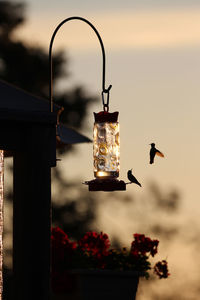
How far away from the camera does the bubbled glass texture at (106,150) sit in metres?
6.25

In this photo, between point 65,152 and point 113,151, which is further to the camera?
point 65,152

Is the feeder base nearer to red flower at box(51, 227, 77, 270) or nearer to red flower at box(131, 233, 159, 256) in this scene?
red flower at box(131, 233, 159, 256)

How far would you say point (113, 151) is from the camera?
20.7ft

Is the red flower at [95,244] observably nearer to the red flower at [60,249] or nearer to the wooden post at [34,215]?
the red flower at [60,249]

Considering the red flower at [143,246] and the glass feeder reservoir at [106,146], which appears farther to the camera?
the red flower at [143,246]

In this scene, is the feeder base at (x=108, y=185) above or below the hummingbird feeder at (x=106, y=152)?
below

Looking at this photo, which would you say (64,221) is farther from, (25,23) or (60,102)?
(25,23)

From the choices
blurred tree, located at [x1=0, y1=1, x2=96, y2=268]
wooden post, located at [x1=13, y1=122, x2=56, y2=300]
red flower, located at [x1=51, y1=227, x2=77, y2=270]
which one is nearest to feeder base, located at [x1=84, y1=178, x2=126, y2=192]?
wooden post, located at [x1=13, y1=122, x2=56, y2=300]

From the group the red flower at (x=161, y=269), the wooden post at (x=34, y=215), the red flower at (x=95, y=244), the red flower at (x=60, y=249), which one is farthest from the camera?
the red flower at (x=161, y=269)

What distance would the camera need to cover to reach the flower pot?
832 centimetres

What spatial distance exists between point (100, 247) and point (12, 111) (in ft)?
13.1

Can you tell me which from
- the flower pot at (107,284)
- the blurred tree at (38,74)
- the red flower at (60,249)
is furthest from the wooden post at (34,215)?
the blurred tree at (38,74)

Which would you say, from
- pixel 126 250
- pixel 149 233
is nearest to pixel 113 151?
pixel 126 250

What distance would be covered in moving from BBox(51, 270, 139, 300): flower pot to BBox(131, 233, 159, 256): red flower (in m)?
0.54
